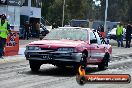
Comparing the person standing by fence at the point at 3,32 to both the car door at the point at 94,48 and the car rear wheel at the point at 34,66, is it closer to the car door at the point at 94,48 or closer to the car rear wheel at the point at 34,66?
the car rear wheel at the point at 34,66

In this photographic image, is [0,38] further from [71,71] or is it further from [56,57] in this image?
[56,57]

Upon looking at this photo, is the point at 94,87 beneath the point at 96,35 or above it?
beneath

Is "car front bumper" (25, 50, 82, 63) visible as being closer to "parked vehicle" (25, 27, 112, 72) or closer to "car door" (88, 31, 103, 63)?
"parked vehicle" (25, 27, 112, 72)

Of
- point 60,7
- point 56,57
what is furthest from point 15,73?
point 60,7

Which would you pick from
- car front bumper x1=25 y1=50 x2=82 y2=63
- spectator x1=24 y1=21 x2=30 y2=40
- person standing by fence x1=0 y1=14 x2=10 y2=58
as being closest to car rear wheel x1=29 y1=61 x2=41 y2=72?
car front bumper x1=25 y1=50 x2=82 y2=63

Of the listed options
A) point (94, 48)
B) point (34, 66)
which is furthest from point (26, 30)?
Answer: point (34, 66)

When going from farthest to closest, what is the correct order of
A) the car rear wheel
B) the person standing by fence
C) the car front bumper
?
the person standing by fence < the car rear wheel < the car front bumper

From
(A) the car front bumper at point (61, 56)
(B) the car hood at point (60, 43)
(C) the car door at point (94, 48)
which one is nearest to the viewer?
(A) the car front bumper at point (61, 56)

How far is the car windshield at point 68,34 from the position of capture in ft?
47.4

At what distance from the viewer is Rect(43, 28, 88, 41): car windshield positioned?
47.4ft

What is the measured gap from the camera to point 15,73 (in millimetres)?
13484

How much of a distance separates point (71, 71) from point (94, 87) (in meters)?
4.25

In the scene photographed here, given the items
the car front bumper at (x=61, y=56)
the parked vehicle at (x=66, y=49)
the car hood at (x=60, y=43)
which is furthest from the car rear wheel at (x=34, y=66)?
the car front bumper at (x=61, y=56)

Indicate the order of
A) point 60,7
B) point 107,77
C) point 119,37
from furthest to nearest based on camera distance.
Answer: point 60,7 → point 119,37 → point 107,77
